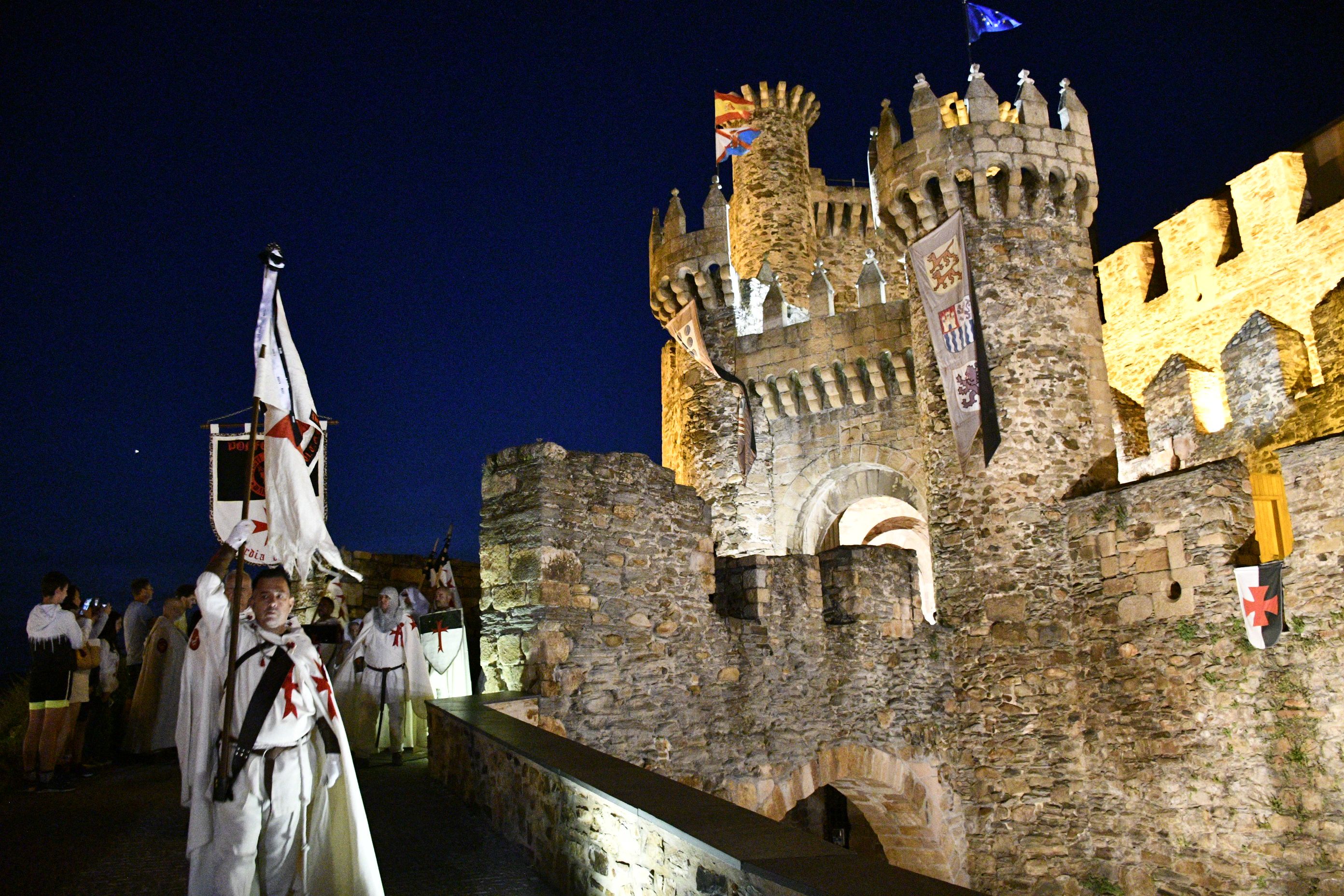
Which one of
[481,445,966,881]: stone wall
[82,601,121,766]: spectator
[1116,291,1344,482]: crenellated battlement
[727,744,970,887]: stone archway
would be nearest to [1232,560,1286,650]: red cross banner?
[481,445,966,881]: stone wall

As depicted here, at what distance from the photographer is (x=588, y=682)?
8938 mm

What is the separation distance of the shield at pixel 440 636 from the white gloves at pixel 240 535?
17.5 ft

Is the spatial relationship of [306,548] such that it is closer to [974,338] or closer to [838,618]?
[838,618]

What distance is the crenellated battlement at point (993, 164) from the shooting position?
41.0ft

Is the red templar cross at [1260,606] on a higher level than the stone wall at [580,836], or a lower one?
higher

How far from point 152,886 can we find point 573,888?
1.98 meters

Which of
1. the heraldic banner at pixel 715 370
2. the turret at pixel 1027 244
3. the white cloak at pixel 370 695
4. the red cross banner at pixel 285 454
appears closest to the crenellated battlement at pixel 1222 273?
the turret at pixel 1027 244

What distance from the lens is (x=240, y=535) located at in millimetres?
3949

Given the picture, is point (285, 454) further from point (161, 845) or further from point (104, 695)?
point (104, 695)

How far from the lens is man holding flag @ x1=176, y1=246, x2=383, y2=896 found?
370cm

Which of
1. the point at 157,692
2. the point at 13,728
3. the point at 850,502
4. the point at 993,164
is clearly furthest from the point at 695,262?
the point at 13,728

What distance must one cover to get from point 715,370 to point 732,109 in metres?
6.24

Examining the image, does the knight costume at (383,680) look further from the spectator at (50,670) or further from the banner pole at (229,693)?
the banner pole at (229,693)

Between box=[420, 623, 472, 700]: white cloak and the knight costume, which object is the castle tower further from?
the knight costume
